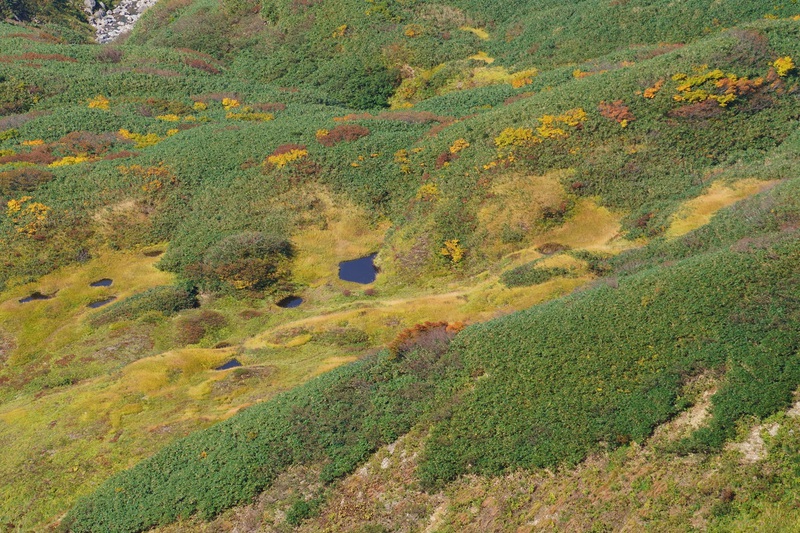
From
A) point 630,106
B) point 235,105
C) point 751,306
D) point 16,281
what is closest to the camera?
point 751,306

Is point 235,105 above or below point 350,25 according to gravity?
below

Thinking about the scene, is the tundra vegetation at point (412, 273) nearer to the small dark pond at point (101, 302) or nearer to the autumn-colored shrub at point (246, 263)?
→ the autumn-colored shrub at point (246, 263)

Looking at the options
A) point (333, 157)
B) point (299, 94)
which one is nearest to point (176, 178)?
point (333, 157)

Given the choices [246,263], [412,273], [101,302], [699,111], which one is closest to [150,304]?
[101,302]

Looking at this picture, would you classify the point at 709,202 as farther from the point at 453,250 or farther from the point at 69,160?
the point at 69,160

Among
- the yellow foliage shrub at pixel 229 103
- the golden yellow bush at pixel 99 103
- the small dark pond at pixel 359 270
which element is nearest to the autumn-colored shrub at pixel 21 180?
the golden yellow bush at pixel 99 103

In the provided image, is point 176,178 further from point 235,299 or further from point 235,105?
point 235,105
